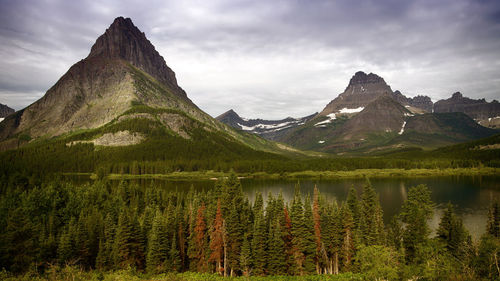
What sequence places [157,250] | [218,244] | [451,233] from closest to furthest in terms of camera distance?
[157,250], [218,244], [451,233]

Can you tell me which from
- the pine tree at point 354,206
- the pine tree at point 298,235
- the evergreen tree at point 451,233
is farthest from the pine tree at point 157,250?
the evergreen tree at point 451,233

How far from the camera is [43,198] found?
95.6 m

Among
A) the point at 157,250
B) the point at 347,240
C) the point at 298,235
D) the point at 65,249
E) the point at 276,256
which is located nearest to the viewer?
the point at 276,256

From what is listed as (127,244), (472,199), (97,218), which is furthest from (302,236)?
(472,199)

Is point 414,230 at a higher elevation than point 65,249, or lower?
lower

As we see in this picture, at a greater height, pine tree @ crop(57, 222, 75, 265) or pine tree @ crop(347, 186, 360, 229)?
pine tree @ crop(347, 186, 360, 229)

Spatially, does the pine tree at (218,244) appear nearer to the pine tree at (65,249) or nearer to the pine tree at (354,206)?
the pine tree at (65,249)

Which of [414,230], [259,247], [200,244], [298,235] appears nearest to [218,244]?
[200,244]

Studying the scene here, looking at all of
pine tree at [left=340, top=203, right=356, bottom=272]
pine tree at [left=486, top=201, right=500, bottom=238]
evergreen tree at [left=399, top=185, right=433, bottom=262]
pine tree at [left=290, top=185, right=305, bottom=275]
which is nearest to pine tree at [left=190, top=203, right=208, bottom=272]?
pine tree at [left=290, top=185, right=305, bottom=275]

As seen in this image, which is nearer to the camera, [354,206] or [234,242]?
[234,242]

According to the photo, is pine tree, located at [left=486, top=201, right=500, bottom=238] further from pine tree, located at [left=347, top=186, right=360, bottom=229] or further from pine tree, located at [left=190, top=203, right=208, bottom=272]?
pine tree, located at [left=190, top=203, right=208, bottom=272]

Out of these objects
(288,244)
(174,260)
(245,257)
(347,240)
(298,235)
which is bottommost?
(174,260)

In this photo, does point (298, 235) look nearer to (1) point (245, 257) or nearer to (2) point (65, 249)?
(1) point (245, 257)

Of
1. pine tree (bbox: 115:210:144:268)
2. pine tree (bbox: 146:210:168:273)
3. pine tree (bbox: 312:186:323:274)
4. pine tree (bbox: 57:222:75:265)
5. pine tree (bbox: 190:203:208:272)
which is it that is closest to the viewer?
pine tree (bbox: 57:222:75:265)
